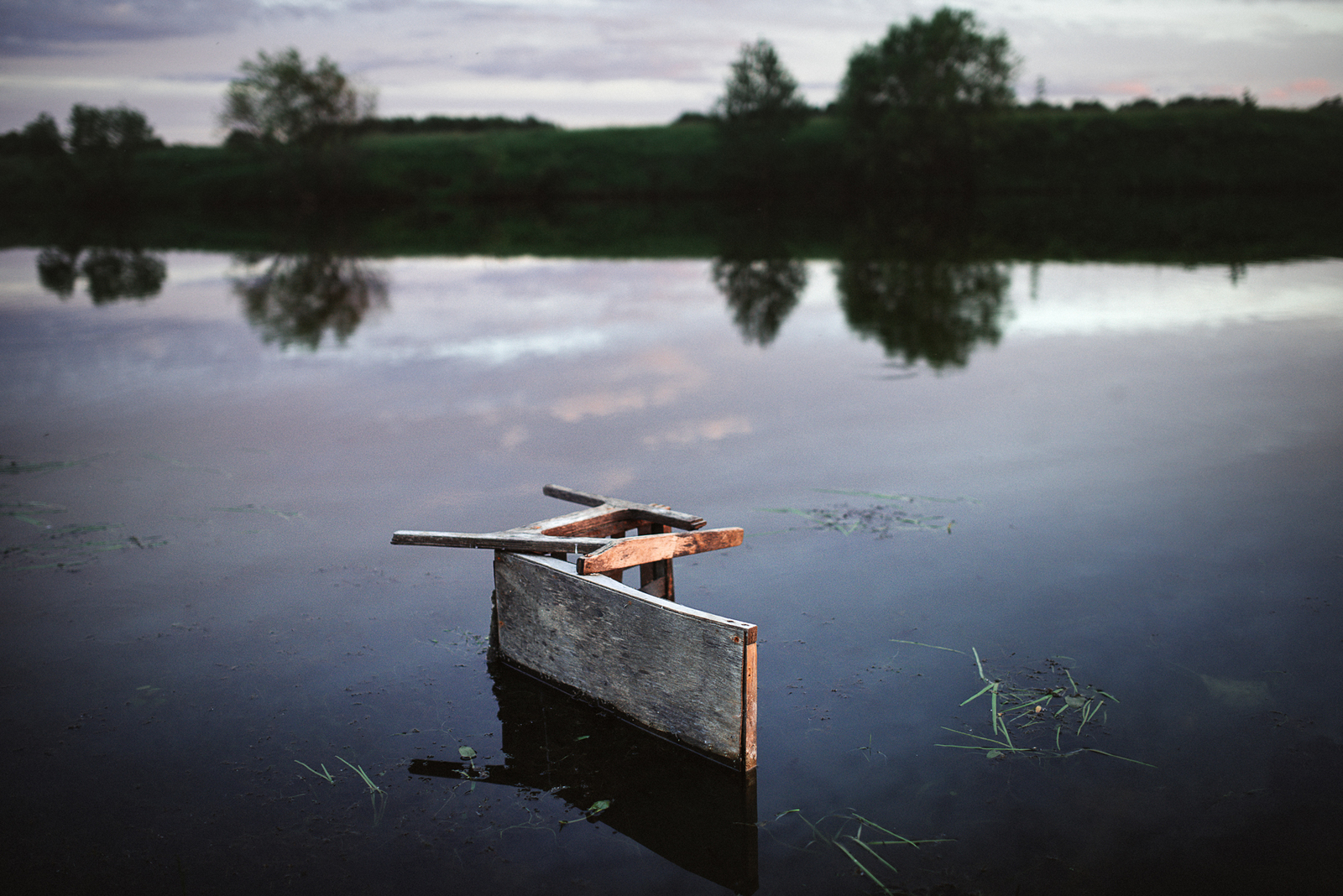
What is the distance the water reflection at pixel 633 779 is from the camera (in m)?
4.21

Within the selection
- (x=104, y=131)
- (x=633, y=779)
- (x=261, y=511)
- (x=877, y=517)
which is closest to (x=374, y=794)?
(x=633, y=779)

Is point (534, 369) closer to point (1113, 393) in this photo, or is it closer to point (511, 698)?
point (1113, 393)

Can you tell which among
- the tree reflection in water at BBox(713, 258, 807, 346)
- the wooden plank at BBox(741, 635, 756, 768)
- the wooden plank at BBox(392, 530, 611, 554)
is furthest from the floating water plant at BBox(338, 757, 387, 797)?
the tree reflection in water at BBox(713, 258, 807, 346)

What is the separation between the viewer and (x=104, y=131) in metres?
83.0

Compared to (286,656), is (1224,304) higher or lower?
A: higher

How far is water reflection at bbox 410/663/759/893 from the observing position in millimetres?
4207

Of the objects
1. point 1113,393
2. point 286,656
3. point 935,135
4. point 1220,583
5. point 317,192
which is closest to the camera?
point 286,656

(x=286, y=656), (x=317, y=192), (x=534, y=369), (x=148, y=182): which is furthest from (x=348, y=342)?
(x=148, y=182)

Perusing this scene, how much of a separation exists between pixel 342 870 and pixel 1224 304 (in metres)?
21.2

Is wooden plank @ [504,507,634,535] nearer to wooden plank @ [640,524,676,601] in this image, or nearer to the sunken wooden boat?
the sunken wooden boat

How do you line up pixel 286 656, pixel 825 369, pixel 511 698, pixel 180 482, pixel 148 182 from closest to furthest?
pixel 511 698
pixel 286 656
pixel 180 482
pixel 825 369
pixel 148 182

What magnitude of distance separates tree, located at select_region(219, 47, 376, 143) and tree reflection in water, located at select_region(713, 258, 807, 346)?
54.3 metres

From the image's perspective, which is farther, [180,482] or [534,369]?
[534,369]

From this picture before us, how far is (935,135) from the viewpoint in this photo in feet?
220
